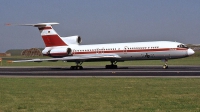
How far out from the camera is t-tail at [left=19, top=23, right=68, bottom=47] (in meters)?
51.8

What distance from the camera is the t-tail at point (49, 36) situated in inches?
2037

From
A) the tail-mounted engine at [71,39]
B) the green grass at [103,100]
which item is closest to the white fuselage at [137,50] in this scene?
the tail-mounted engine at [71,39]

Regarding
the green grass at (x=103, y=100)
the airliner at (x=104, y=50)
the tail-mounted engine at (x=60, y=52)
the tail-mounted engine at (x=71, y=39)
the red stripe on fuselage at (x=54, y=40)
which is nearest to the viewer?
the green grass at (x=103, y=100)

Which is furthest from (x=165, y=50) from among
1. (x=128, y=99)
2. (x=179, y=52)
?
(x=128, y=99)

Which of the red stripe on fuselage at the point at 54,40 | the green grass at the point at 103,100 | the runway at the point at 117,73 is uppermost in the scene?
the red stripe on fuselage at the point at 54,40

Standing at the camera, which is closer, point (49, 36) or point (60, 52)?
point (60, 52)

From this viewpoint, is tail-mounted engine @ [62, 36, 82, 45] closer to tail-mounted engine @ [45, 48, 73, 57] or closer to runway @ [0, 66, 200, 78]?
tail-mounted engine @ [45, 48, 73, 57]

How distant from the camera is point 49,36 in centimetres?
5181

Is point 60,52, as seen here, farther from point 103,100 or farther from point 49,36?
point 103,100

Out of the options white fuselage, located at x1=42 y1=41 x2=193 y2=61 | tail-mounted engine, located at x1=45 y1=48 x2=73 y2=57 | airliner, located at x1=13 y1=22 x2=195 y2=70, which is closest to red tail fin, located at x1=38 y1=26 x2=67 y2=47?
airliner, located at x1=13 y1=22 x2=195 y2=70

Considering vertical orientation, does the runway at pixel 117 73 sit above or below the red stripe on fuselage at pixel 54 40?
below

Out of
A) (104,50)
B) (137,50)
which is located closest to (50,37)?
(104,50)

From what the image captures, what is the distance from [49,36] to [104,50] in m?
8.25

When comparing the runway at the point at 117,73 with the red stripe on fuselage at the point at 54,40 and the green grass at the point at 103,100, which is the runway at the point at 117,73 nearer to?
the red stripe on fuselage at the point at 54,40
